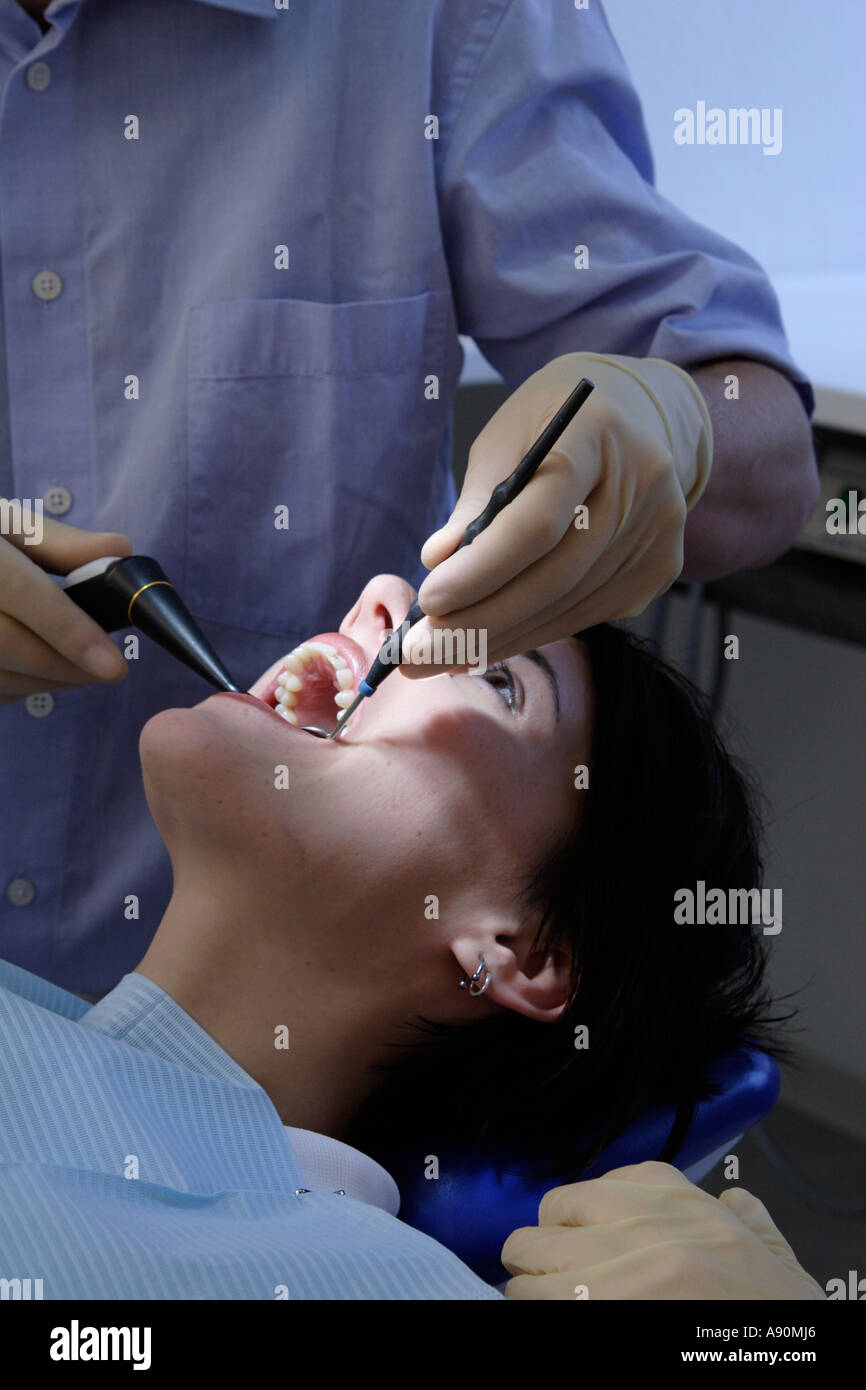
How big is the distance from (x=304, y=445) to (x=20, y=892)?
1.90ft

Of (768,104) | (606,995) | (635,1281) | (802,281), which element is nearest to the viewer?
(635,1281)

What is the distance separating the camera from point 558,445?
1.12 m

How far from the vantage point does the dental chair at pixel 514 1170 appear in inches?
A: 48.8

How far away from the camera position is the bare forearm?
1.39 metres

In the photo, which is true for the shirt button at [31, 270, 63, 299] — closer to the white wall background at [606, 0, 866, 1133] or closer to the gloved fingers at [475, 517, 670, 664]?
the gloved fingers at [475, 517, 670, 664]

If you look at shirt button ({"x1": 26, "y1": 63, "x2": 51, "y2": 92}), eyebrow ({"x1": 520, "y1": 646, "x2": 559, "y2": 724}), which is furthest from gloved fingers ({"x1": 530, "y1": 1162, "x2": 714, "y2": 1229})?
shirt button ({"x1": 26, "y1": 63, "x2": 51, "y2": 92})

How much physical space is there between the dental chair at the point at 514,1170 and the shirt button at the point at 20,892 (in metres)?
0.48

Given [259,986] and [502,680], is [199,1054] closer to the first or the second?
[259,986]

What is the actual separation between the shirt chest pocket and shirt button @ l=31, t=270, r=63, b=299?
0.14 m

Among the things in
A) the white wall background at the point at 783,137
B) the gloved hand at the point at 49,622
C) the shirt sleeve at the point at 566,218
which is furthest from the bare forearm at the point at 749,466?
the white wall background at the point at 783,137

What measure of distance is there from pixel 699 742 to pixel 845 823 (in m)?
1.58

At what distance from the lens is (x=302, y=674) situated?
1.35 metres

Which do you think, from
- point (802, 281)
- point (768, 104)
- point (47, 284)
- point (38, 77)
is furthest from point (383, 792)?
point (802, 281)
